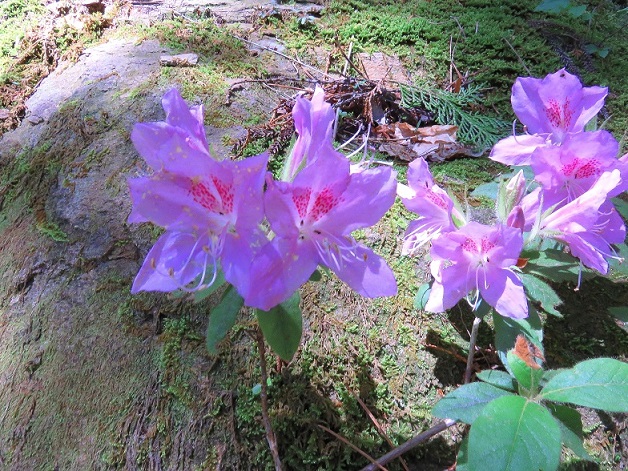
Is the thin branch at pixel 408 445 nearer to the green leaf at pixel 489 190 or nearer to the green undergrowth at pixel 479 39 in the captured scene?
the green leaf at pixel 489 190

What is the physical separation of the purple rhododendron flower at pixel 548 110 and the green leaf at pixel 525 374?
55 centimetres

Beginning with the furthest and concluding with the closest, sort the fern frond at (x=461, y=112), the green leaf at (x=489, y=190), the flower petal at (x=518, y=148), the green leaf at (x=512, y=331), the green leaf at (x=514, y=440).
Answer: the fern frond at (x=461, y=112)
the green leaf at (x=489, y=190)
the flower petal at (x=518, y=148)
the green leaf at (x=512, y=331)
the green leaf at (x=514, y=440)

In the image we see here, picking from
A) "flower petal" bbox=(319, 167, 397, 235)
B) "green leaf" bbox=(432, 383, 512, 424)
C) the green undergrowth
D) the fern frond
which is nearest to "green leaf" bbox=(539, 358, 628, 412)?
"green leaf" bbox=(432, 383, 512, 424)

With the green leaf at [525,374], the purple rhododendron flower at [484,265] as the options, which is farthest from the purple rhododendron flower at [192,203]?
the green leaf at [525,374]

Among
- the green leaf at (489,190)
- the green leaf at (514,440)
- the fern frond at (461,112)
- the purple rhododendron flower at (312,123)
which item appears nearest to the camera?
the green leaf at (514,440)

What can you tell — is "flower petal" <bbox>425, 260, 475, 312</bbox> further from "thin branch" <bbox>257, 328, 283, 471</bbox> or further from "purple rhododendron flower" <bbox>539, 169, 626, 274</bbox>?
"thin branch" <bbox>257, 328, 283, 471</bbox>

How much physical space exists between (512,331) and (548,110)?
0.61m

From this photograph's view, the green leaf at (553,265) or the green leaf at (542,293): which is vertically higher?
the green leaf at (553,265)

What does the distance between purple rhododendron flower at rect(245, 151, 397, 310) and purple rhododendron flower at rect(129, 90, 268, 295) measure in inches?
1.3

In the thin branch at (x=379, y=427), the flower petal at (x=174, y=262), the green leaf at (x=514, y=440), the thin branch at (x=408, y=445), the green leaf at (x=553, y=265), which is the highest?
the flower petal at (x=174, y=262)

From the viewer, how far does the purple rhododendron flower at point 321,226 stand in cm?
76

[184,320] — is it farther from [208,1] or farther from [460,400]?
[208,1]

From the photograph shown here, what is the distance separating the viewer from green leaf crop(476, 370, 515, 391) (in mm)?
996

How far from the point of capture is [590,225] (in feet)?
3.30
